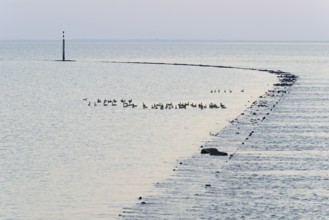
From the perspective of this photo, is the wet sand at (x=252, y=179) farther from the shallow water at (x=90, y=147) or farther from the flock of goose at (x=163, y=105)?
the flock of goose at (x=163, y=105)

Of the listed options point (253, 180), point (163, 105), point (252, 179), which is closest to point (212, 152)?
point (252, 179)

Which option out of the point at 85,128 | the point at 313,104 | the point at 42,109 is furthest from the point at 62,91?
the point at 85,128

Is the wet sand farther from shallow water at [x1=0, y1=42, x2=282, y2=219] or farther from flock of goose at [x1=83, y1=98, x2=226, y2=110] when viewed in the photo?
flock of goose at [x1=83, y1=98, x2=226, y2=110]

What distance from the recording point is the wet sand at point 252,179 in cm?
2881

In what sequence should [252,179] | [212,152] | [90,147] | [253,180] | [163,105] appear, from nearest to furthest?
[253,180]
[252,179]
[212,152]
[90,147]
[163,105]

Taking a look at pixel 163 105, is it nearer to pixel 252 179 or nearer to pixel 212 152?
pixel 212 152

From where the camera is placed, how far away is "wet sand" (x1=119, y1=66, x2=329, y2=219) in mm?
28812

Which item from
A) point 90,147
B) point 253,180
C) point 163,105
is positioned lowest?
point 253,180

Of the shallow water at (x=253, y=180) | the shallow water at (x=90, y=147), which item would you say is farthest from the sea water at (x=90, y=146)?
the shallow water at (x=253, y=180)

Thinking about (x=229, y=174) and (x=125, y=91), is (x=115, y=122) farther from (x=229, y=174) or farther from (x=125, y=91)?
(x=125, y=91)

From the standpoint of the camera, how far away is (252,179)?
3475cm

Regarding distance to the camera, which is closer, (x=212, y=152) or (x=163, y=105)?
(x=212, y=152)

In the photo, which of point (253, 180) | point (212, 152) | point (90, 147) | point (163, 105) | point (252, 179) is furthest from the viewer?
point (163, 105)

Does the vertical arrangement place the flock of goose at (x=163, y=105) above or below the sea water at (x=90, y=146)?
above
